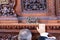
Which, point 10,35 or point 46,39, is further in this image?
point 10,35

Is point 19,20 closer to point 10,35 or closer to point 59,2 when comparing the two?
point 10,35

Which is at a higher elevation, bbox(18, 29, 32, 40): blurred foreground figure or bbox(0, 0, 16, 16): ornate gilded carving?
bbox(0, 0, 16, 16): ornate gilded carving

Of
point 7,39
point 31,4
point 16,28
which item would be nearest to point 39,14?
point 31,4

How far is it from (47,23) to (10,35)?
1.34 ft

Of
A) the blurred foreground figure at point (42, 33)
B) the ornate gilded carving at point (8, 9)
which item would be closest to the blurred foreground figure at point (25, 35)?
the blurred foreground figure at point (42, 33)

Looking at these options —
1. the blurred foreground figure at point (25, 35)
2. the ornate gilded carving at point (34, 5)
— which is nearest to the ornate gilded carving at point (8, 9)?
the ornate gilded carving at point (34, 5)

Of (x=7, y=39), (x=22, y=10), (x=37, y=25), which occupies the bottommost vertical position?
(x=7, y=39)

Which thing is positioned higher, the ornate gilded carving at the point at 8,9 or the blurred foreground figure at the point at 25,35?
the ornate gilded carving at the point at 8,9

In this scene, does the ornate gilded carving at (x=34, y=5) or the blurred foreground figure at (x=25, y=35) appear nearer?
the blurred foreground figure at (x=25, y=35)

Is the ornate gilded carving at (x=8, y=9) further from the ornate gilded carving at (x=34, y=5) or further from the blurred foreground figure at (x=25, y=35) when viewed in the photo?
the blurred foreground figure at (x=25, y=35)

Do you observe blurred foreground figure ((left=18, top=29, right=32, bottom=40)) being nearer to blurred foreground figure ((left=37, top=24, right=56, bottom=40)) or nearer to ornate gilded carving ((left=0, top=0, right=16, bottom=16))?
blurred foreground figure ((left=37, top=24, right=56, bottom=40))

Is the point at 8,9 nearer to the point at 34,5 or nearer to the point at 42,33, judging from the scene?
the point at 34,5

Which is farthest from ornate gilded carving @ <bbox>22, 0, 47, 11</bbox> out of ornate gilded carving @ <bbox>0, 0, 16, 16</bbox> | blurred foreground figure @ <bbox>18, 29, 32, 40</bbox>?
blurred foreground figure @ <bbox>18, 29, 32, 40</bbox>

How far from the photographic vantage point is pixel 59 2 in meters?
2.12
